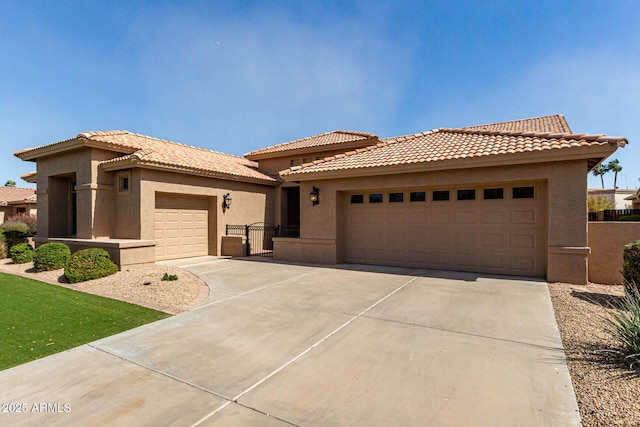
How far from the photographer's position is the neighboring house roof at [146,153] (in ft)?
38.7

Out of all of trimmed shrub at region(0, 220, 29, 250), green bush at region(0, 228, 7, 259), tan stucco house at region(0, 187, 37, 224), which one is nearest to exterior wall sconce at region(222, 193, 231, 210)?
trimmed shrub at region(0, 220, 29, 250)

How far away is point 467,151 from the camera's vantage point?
9.71 metres

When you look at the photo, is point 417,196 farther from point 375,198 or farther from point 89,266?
point 89,266

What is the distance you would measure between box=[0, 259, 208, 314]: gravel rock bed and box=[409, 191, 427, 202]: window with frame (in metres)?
7.30

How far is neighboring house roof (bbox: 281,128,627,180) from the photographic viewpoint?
7938 mm

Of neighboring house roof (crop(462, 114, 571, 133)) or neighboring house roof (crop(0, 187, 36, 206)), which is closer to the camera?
neighboring house roof (crop(462, 114, 571, 133))

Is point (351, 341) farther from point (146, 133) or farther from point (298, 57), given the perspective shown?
point (146, 133)

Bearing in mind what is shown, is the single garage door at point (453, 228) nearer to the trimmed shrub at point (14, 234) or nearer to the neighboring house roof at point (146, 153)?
the neighboring house roof at point (146, 153)

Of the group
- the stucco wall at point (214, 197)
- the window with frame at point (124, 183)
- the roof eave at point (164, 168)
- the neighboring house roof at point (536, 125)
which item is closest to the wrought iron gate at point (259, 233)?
the stucco wall at point (214, 197)

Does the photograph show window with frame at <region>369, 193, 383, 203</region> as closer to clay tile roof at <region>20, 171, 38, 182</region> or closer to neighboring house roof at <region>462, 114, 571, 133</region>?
neighboring house roof at <region>462, 114, 571, 133</region>

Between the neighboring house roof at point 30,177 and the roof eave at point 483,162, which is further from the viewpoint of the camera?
the neighboring house roof at point 30,177

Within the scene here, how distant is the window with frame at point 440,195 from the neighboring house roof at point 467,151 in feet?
3.31

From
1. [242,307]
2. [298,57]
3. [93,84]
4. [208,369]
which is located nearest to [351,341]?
[208,369]

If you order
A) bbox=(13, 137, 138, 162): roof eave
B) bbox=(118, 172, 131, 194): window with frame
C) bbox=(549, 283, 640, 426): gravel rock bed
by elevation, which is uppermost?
bbox=(13, 137, 138, 162): roof eave
